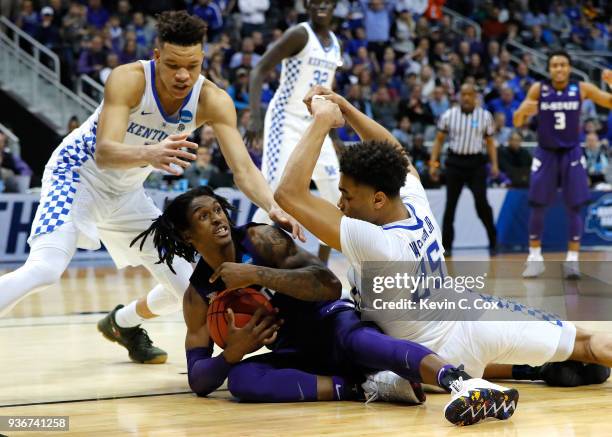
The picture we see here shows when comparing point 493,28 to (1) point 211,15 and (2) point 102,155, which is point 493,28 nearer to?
(1) point 211,15

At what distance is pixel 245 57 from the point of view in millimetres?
15125

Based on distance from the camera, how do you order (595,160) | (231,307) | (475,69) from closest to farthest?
(231,307) → (595,160) → (475,69)

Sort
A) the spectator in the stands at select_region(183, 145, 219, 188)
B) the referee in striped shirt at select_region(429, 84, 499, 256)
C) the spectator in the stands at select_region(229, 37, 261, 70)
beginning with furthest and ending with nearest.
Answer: the spectator in the stands at select_region(229, 37, 261, 70), the referee in striped shirt at select_region(429, 84, 499, 256), the spectator in the stands at select_region(183, 145, 219, 188)

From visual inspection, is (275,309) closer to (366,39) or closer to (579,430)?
(579,430)

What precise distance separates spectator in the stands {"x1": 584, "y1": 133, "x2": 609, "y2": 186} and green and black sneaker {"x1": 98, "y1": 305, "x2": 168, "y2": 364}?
10292mm

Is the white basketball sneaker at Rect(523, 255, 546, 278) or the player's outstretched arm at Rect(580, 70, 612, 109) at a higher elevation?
the player's outstretched arm at Rect(580, 70, 612, 109)

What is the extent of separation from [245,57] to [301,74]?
23.2 feet

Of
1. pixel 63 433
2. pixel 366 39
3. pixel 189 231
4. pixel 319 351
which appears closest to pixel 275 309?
pixel 319 351

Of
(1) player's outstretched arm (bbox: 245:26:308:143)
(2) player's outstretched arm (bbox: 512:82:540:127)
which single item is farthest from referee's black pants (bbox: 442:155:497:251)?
(1) player's outstretched arm (bbox: 245:26:308:143)

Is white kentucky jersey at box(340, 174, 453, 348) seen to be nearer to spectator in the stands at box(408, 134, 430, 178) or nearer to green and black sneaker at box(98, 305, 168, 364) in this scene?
green and black sneaker at box(98, 305, 168, 364)

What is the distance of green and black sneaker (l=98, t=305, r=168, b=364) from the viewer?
5719 mm

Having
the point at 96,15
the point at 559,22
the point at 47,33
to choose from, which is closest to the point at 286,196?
the point at 47,33

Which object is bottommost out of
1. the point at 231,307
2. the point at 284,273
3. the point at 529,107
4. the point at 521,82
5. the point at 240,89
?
the point at 521,82

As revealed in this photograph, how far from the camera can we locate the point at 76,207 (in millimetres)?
5109
